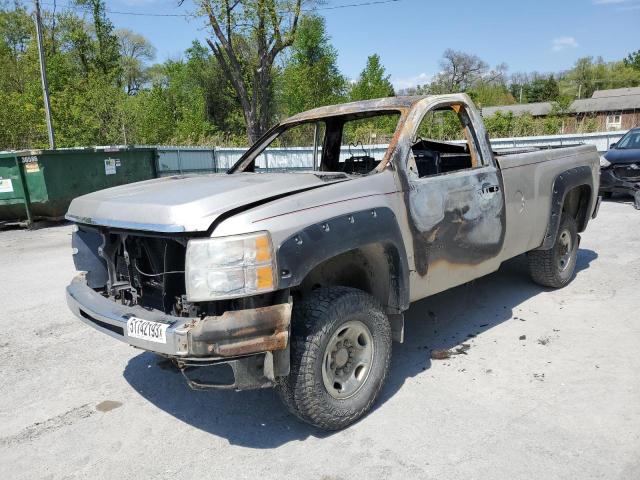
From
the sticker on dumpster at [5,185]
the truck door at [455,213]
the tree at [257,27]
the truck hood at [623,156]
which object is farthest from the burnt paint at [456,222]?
the tree at [257,27]

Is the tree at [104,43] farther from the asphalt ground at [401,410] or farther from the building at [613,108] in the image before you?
the asphalt ground at [401,410]

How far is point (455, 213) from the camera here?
387 cm

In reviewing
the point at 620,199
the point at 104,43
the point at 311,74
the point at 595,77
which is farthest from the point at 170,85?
the point at 595,77

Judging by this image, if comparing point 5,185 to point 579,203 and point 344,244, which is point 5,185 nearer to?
point 344,244

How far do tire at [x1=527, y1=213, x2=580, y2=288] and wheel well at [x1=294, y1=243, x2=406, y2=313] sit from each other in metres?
2.68

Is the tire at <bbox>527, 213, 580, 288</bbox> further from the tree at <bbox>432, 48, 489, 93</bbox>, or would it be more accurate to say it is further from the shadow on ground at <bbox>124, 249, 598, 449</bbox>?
the tree at <bbox>432, 48, 489, 93</bbox>

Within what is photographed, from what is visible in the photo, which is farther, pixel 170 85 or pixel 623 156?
pixel 170 85

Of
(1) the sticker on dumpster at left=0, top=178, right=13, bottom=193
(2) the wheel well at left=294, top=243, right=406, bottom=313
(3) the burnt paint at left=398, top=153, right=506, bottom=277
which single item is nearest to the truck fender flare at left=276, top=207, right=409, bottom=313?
(2) the wheel well at left=294, top=243, right=406, bottom=313

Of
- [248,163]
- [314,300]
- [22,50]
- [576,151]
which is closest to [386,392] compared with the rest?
[314,300]

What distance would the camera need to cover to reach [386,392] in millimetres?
3613

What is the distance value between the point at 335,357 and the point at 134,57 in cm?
6305

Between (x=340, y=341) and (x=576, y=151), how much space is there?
385 centimetres

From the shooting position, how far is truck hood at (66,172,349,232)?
272 cm

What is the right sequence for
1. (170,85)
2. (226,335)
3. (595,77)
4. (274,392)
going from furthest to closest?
(595,77), (170,85), (274,392), (226,335)
